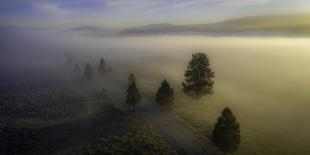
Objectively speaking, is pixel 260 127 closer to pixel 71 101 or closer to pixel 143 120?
pixel 143 120

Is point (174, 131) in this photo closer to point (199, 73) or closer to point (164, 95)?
point (164, 95)

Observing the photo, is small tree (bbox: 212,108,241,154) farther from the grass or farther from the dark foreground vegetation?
the grass

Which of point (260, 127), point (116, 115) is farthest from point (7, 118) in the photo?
point (260, 127)

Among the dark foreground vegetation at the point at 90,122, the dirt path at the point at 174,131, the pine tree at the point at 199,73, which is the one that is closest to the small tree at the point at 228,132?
Answer: the dark foreground vegetation at the point at 90,122

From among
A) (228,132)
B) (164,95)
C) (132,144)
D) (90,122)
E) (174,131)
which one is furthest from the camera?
(164,95)

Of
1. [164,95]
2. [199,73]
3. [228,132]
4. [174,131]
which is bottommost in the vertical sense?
[174,131]

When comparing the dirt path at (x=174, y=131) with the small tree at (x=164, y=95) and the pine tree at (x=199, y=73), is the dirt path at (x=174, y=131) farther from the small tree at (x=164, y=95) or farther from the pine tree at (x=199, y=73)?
the pine tree at (x=199, y=73)

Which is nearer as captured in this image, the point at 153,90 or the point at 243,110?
the point at 243,110

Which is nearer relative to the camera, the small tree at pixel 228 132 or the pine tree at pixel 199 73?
the small tree at pixel 228 132

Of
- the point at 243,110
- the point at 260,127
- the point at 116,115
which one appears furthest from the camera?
the point at 243,110

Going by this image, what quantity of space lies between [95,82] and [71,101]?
90.6 ft

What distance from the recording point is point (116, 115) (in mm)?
58094

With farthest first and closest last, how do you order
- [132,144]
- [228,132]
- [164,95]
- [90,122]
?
[164,95]
[90,122]
[132,144]
[228,132]

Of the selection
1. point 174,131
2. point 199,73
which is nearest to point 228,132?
point 174,131
